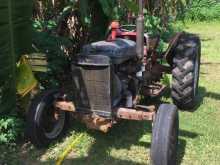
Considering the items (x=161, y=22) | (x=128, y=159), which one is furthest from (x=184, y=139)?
(x=161, y=22)

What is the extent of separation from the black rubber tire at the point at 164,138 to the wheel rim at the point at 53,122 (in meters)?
1.38

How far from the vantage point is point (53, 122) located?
5508 millimetres

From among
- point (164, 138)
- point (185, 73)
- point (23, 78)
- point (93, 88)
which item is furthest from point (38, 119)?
point (185, 73)

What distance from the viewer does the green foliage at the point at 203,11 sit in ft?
54.8

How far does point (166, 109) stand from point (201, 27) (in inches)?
445

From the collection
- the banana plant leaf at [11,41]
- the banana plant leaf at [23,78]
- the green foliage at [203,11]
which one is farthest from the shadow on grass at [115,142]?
the green foliage at [203,11]

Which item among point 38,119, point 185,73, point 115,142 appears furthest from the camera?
point 185,73

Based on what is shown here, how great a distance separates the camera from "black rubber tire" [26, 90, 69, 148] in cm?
510

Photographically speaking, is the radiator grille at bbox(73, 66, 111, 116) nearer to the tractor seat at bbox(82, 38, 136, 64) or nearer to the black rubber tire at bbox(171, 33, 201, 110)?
the tractor seat at bbox(82, 38, 136, 64)

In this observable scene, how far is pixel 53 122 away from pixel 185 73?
1.90 meters

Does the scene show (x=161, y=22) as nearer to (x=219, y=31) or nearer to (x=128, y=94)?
(x=219, y=31)

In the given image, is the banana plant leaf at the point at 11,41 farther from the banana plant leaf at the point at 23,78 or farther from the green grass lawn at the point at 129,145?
the green grass lawn at the point at 129,145

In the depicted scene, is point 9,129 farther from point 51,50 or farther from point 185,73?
point 185,73

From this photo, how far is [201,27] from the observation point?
15539 mm
